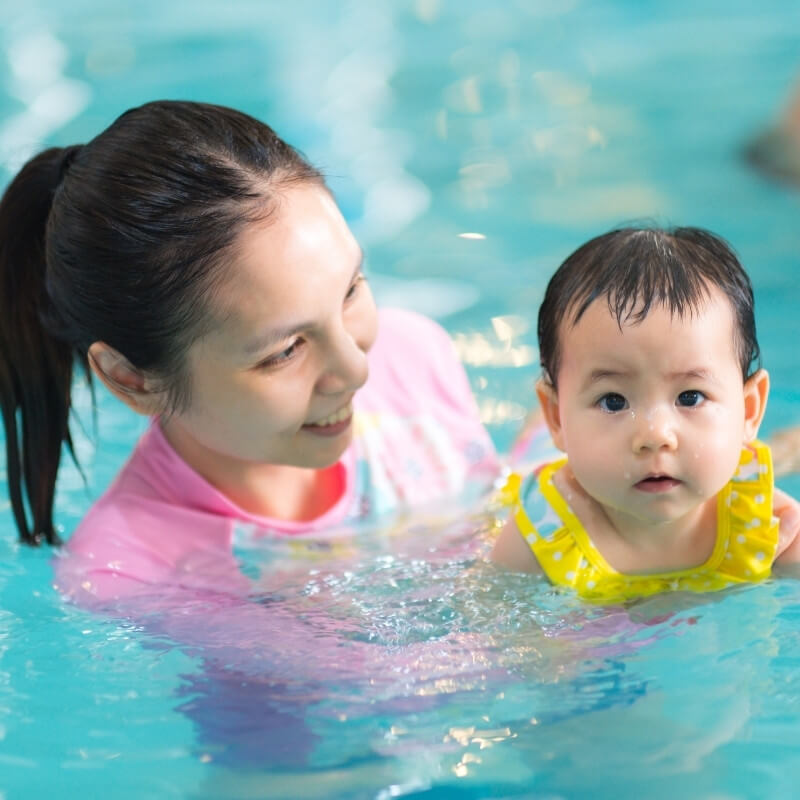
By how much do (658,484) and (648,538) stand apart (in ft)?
0.70

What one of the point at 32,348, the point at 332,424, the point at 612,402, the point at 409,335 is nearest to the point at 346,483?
the point at 332,424

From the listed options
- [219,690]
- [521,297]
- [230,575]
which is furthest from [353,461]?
[521,297]

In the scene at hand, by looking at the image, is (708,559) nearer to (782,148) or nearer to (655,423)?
(655,423)

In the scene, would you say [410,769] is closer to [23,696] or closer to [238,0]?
[23,696]

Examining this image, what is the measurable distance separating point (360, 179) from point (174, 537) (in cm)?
276

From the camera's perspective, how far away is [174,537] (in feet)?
8.27

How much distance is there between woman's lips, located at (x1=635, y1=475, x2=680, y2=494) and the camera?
6.59 ft

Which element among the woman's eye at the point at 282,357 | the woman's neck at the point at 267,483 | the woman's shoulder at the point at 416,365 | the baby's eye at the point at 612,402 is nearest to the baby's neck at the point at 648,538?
the baby's eye at the point at 612,402

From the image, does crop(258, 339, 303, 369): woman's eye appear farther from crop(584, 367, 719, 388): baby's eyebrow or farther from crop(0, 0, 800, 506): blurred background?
crop(0, 0, 800, 506): blurred background

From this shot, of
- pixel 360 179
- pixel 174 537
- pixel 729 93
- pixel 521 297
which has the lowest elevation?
pixel 174 537

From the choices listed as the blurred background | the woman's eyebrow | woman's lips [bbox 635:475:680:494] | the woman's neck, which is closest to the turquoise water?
the blurred background

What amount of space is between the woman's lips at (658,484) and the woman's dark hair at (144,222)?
73 centimetres

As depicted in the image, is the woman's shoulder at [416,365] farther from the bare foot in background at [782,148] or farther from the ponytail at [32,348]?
the bare foot in background at [782,148]

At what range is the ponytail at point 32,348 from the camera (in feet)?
7.98
